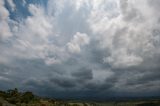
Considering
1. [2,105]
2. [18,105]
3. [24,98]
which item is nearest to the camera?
[2,105]

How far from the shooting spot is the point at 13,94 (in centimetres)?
19312

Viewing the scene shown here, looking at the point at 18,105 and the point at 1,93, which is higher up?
the point at 1,93

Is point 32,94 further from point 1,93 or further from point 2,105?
point 2,105

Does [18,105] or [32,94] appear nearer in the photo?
[18,105]

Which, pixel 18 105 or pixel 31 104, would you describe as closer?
pixel 18 105

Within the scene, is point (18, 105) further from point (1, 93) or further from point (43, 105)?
point (1, 93)

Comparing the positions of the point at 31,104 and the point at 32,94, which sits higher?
the point at 32,94

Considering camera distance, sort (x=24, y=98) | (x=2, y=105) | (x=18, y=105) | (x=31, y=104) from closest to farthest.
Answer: (x=2, y=105), (x=18, y=105), (x=31, y=104), (x=24, y=98)

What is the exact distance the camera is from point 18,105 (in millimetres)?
156500

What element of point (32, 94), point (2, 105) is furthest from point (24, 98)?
point (2, 105)

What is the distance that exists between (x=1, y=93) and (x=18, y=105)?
42.9 meters

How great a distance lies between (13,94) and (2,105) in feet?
217

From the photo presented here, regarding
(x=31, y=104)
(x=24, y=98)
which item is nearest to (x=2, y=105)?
(x=31, y=104)

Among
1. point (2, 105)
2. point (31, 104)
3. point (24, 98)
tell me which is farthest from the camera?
point (24, 98)
